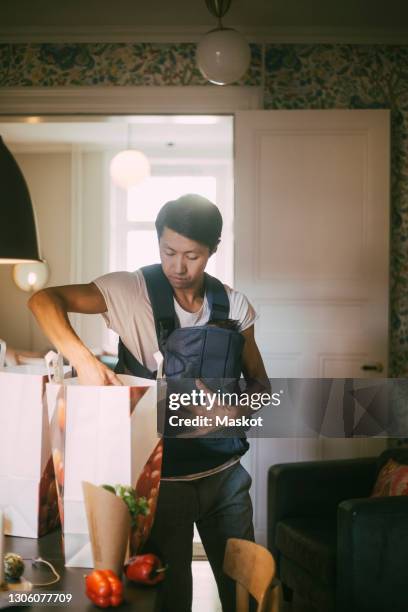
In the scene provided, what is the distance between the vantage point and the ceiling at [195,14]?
3.06m

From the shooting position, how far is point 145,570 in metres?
1.09

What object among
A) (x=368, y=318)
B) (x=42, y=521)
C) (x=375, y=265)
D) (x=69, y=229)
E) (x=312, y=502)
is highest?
(x=69, y=229)

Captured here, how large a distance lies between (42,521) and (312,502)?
164 centimetres

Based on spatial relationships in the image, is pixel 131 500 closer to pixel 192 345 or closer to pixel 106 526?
pixel 106 526

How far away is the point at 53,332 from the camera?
1593 mm

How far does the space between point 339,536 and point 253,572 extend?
0.96 meters

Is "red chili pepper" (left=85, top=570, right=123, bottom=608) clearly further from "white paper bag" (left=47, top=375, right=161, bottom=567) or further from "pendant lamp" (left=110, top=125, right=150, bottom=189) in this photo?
"pendant lamp" (left=110, top=125, right=150, bottom=189)

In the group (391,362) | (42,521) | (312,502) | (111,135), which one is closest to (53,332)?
(42,521)

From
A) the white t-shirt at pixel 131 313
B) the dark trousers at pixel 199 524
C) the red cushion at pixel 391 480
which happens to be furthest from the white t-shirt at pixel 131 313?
the red cushion at pixel 391 480

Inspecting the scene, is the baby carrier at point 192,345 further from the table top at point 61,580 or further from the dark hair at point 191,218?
the table top at point 61,580

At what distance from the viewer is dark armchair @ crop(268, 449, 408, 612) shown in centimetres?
209

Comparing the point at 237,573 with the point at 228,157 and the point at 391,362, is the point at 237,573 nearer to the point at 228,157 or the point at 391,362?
the point at 391,362

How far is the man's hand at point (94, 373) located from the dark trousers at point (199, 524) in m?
0.43

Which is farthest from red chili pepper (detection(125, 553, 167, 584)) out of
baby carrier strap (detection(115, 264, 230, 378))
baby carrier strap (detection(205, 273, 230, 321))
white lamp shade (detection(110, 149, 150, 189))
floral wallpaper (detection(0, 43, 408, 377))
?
white lamp shade (detection(110, 149, 150, 189))
